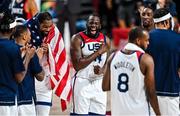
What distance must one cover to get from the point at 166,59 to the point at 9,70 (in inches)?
77.7

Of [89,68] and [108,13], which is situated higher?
[108,13]

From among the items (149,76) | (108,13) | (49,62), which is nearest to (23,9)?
(49,62)

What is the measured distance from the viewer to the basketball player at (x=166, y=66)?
9.27 meters

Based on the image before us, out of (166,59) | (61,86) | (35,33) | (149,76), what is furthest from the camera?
(61,86)

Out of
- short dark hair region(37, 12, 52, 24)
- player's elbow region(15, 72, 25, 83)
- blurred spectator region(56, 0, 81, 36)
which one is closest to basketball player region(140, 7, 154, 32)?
short dark hair region(37, 12, 52, 24)

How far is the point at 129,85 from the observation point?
326 inches

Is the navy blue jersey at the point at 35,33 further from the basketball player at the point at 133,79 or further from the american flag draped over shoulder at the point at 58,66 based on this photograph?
the basketball player at the point at 133,79

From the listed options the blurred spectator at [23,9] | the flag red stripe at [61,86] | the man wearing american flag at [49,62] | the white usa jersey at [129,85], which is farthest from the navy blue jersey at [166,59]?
the blurred spectator at [23,9]

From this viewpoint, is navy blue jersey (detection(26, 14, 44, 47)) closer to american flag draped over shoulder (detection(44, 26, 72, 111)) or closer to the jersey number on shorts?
american flag draped over shoulder (detection(44, 26, 72, 111))

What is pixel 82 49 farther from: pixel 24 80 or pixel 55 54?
pixel 24 80

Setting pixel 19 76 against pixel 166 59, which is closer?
pixel 19 76

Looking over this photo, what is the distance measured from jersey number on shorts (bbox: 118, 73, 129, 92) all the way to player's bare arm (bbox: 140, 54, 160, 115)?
0.71 ft

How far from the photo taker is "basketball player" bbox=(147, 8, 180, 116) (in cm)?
927

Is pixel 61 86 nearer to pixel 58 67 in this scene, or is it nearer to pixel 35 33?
pixel 58 67
